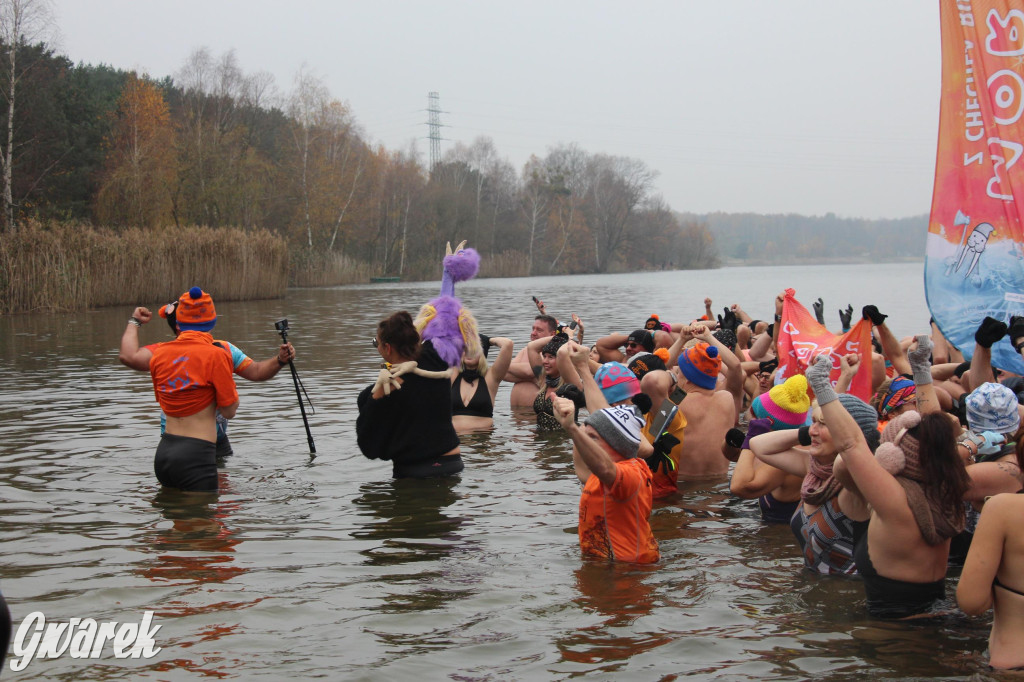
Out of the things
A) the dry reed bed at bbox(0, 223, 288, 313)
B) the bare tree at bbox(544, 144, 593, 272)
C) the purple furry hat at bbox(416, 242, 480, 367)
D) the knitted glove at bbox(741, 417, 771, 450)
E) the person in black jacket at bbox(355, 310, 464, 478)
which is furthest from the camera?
the bare tree at bbox(544, 144, 593, 272)

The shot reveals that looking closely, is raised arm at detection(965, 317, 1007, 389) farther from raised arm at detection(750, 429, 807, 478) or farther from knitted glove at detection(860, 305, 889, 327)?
raised arm at detection(750, 429, 807, 478)

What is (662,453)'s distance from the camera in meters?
6.58

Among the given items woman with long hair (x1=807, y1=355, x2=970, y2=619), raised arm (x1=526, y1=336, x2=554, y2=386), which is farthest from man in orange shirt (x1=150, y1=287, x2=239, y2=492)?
woman with long hair (x1=807, y1=355, x2=970, y2=619)

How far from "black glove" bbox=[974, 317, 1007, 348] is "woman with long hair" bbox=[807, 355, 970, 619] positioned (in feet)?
7.93

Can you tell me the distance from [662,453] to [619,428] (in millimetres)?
1854

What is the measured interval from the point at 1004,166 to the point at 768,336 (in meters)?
3.27

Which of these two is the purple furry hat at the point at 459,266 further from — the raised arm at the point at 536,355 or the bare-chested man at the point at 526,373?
the bare-chested man at the point at 526,373

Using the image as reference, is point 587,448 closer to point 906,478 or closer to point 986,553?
point 906,478

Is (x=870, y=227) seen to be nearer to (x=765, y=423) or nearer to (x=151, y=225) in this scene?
(x=151, y=225)

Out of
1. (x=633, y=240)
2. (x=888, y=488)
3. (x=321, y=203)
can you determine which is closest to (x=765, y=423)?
(x=888, y=488)

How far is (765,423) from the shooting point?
575cm

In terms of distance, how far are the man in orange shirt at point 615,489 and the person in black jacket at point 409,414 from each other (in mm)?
1951

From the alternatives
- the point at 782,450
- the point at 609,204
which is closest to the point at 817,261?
the point at 609,204

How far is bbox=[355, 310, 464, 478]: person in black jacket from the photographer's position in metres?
6.68
